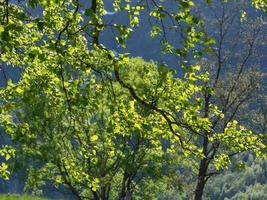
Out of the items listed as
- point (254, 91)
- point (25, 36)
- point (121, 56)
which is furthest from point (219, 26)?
point (121, 56)

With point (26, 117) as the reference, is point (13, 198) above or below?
below

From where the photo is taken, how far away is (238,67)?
141ft

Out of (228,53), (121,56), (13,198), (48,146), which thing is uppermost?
(228,53)

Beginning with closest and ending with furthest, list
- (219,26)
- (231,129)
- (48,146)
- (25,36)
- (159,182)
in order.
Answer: (231,129) < (25,36) < (48,146) < (219,26) < (159,182)

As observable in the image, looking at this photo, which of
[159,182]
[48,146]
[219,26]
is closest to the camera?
[48,146]

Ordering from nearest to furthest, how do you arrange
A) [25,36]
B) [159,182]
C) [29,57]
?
[29,57] → [25,36] → [159,182]

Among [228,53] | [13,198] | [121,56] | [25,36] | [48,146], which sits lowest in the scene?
[13,198]

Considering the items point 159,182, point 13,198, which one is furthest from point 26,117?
point 13,198

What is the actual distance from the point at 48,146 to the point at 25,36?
21.1 metres

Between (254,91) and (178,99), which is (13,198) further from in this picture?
(254,91)

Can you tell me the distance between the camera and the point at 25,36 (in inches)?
695

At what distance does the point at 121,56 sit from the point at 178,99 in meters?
3.12

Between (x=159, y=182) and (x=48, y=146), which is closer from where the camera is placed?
(x=48, y=146)

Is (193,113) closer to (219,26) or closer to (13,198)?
(13,198)
